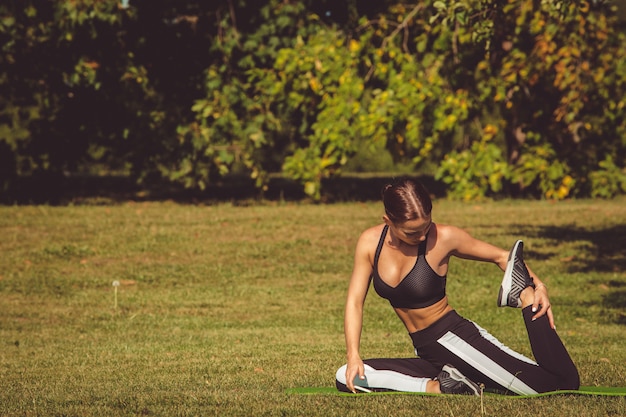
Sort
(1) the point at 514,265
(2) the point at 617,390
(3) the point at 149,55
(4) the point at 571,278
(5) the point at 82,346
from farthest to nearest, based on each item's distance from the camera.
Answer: (3) the point at 149,55
(4) the point at 571,278
(5) the point at 82,346
(2) the point at 617,390
(1) the point at 514,265

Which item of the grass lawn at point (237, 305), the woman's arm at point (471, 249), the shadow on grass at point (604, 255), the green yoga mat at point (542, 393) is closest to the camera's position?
the woman's arm at point (471, 249)

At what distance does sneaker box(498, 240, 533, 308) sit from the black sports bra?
396 mm

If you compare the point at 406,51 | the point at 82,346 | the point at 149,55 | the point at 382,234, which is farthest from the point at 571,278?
the point at 149,55

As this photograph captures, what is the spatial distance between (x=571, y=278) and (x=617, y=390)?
665 centimetres

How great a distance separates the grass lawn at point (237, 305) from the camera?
231 inches

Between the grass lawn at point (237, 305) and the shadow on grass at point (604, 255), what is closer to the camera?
the grass lawn at point (237, 305)

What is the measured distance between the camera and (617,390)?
5914 millimetres

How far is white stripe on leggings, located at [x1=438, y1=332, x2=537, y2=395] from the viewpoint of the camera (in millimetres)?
5734

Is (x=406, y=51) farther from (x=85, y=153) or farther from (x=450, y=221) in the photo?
(x=85, y=153)

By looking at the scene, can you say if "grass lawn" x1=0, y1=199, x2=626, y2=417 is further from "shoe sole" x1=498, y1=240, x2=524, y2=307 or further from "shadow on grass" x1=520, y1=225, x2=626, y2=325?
Answer: "shoe sole" x1=498, y1=240, x2=524, y2=307

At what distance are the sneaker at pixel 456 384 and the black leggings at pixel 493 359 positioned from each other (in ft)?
0.15

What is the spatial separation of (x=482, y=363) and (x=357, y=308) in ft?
2.67

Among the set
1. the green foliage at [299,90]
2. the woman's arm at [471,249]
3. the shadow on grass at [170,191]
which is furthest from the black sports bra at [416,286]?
the shadow on grass at [170,191]

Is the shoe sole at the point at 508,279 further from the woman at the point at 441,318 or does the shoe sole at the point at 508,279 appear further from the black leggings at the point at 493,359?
the black leggings at the point at 493,359
